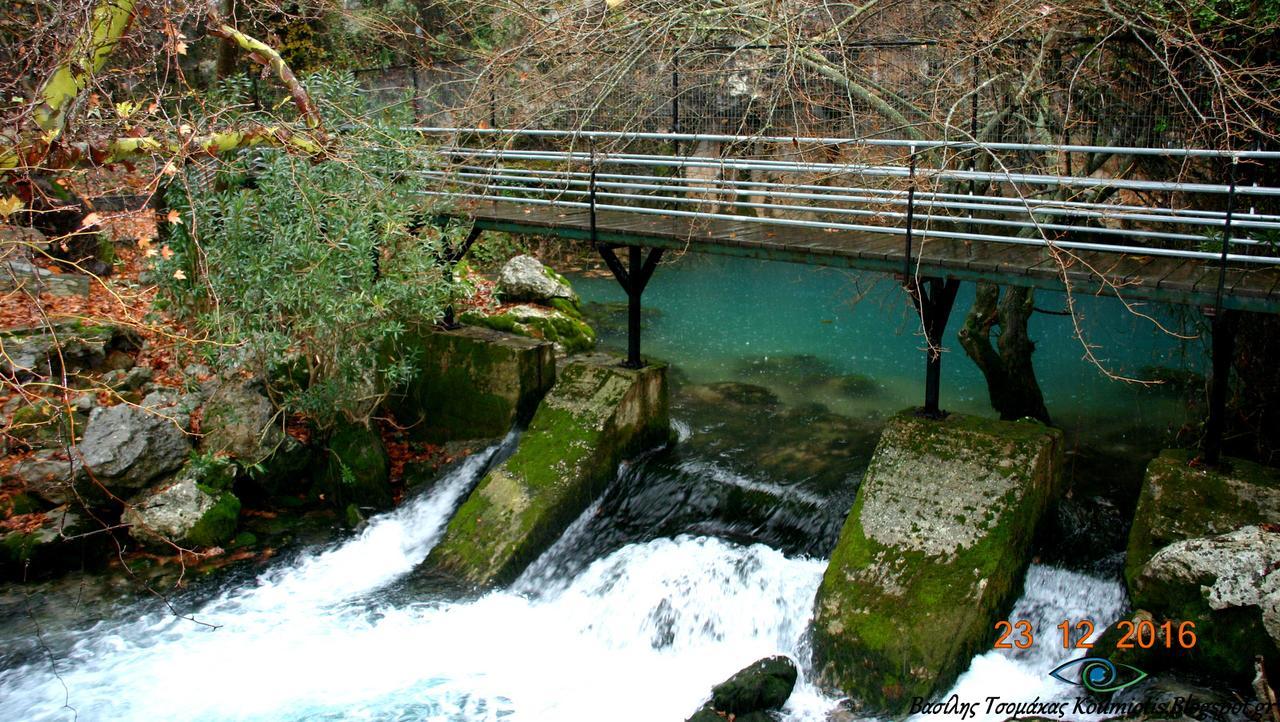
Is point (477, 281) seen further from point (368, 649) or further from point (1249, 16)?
point (1249, 16)

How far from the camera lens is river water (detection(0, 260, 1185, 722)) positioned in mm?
7449

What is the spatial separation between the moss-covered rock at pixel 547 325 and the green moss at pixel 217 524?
13.6 feet

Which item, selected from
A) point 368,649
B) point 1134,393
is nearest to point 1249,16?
point 1134,393

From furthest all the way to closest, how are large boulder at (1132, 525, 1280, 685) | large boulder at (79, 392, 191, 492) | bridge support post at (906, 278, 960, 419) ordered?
1. large boulder at (79, 392, 191, 492)
2. bridge support post at (906, 278, 960, 419)
3. large boulder at (1132, 525, 1280, 685)

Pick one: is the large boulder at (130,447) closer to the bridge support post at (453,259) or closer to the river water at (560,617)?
the river water at (560,617)

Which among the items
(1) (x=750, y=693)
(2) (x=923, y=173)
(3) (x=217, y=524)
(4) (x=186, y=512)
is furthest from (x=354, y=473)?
(2) (x=923, y=173)

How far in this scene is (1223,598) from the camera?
643 cm

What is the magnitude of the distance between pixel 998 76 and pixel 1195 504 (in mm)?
4157

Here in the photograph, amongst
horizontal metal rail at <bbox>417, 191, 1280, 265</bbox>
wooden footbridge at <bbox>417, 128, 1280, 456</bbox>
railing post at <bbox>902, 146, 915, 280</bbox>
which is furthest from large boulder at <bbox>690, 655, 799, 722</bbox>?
horizontal metal rail at <bbox>417, 191, 1280, 265</bbox>

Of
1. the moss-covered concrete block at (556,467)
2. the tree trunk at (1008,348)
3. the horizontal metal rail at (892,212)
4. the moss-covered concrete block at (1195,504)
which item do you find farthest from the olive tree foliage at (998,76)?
the moss-covered concrete block at (556,467)

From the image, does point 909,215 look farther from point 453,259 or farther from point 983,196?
point 453,259

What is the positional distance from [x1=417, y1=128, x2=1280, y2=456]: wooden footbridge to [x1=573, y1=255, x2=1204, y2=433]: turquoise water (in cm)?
101

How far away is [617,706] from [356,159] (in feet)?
18.0

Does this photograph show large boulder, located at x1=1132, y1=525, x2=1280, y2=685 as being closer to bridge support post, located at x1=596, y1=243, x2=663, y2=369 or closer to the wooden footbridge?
the wooden footbridge
